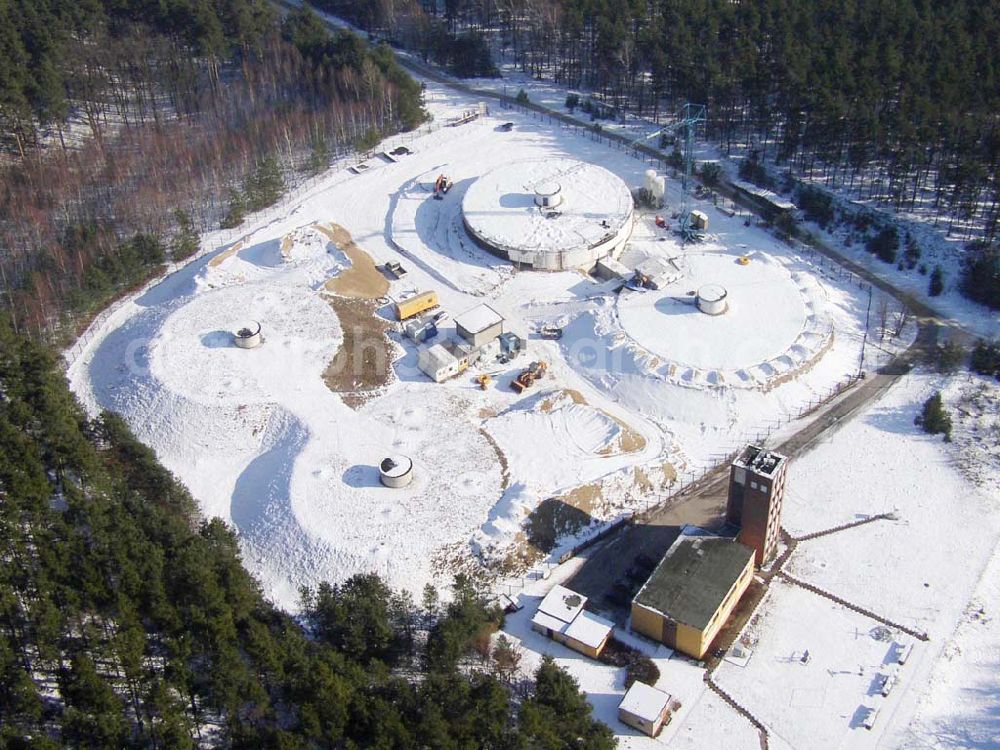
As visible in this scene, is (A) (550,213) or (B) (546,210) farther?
(B) (546,210)

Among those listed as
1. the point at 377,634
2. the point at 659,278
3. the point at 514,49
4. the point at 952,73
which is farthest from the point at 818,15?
the point at 377,634

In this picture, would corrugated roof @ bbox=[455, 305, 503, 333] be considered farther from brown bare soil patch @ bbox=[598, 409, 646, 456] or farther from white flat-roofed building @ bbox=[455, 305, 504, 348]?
brown bare soil patch @ bbox=[598, 409, 646, 456]

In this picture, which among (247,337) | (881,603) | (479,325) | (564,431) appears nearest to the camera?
(881,603)

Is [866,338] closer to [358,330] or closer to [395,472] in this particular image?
[395,472]

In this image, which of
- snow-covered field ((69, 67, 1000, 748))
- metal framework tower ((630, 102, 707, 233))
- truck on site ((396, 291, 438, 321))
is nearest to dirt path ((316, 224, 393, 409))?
snow-covered field ((69, 67, 1000, 748))

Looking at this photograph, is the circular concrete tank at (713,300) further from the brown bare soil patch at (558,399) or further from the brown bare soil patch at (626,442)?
the brown bare soil patch at (626,442)

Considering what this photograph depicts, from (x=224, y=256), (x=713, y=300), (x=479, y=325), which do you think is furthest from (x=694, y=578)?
(x=224, y=256)
